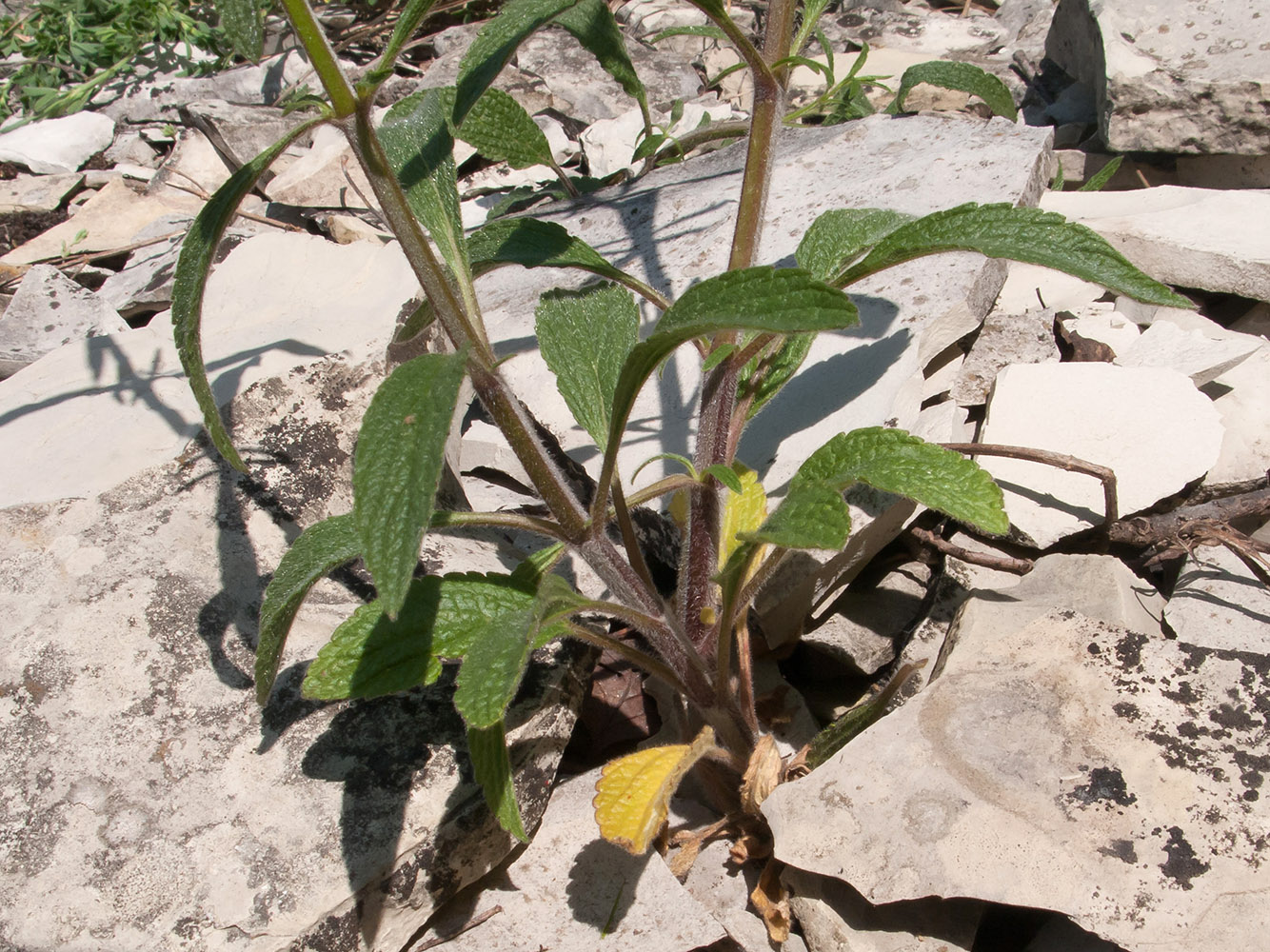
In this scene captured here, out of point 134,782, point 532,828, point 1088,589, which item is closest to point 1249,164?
point 1088,589

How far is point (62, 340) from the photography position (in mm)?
2994

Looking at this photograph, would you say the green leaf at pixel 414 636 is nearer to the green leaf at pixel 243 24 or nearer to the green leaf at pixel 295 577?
the green leaf at pixel 295 577

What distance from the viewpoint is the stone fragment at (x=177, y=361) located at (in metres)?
2.20

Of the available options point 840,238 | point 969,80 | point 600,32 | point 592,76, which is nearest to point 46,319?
point 600,32

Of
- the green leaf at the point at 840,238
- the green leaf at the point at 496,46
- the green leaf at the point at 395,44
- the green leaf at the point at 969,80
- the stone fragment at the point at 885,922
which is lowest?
the stone fragment at the point at 885,922

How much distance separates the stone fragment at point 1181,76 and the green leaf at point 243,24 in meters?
2.66

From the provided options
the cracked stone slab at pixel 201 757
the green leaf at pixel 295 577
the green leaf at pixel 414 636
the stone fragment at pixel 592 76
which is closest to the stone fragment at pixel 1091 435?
the cracked stone slab at pixel 201 757

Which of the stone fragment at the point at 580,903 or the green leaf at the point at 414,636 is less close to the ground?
the green leaf at the point at 414,636

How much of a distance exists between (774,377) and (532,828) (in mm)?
957

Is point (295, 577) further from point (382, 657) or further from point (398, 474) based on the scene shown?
point (398, 474)

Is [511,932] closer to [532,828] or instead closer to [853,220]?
[532,828]

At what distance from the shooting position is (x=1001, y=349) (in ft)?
8.17

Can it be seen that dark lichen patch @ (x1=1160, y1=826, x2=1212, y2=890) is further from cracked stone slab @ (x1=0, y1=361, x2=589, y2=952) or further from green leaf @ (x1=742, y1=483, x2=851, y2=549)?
cracked stone slab @ (x1=0, y1=361, x2=589, y2=952)

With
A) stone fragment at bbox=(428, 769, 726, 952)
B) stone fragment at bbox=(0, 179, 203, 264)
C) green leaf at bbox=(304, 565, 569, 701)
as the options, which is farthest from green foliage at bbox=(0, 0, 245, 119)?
stone fragment at bbox=(428, 769, 726, 952)
